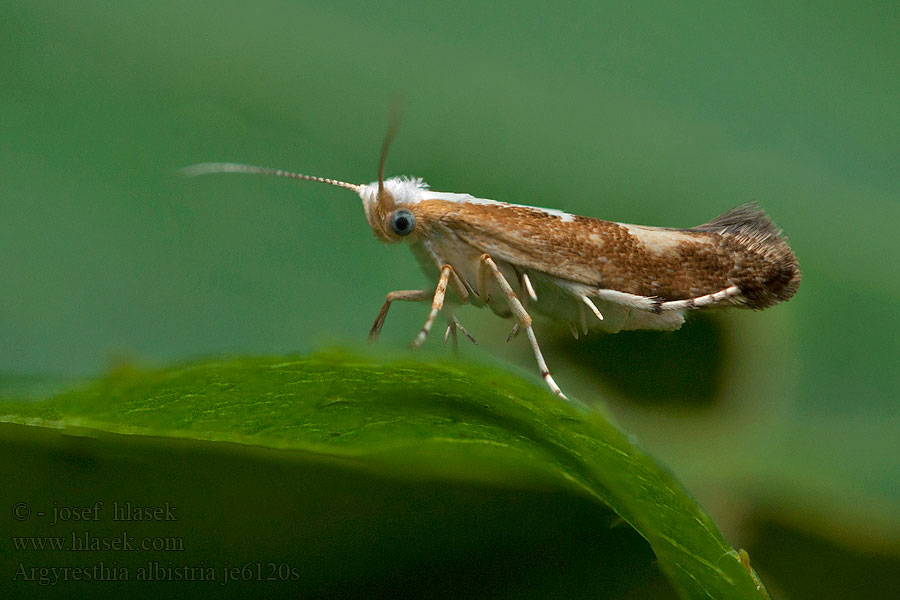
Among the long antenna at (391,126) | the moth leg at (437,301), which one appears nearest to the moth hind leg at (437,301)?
the moth leg at (437,301)

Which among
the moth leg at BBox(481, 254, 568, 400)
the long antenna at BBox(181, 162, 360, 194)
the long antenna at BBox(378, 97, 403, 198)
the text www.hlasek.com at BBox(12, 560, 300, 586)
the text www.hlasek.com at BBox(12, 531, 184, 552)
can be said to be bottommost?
the text www.hlasek.com at BBox(12, 560, 300, 586)

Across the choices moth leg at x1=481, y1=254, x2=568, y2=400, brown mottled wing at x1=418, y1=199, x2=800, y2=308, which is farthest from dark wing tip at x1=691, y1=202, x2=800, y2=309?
moth leg at x1=481, y1=254, x2=568, y2=400

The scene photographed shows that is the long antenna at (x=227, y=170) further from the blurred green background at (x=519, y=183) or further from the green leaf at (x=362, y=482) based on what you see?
the green leaf at (x=362, y=482)

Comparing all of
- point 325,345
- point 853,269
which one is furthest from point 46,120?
point 853,269

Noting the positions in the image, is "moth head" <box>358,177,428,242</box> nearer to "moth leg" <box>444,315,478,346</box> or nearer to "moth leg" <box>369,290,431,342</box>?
"moth leg" <box>369,290,431,342</box>

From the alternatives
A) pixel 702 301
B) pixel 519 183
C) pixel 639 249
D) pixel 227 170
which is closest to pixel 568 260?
pixel 639 249

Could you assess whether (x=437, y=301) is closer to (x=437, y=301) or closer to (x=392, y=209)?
(x=437, y=301)

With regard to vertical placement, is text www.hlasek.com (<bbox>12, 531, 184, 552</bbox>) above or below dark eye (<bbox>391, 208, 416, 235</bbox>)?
below
